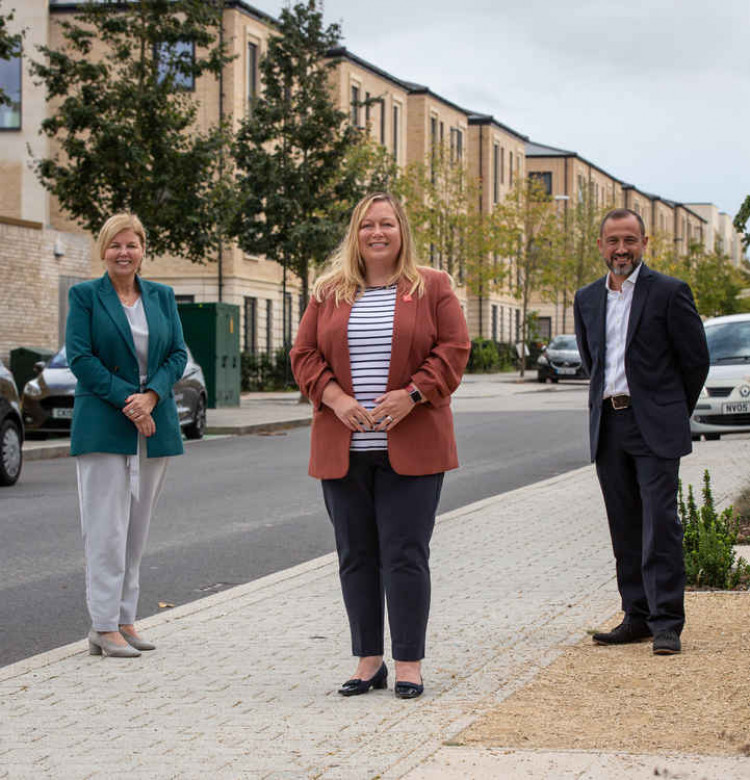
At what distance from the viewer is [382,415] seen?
5.39m

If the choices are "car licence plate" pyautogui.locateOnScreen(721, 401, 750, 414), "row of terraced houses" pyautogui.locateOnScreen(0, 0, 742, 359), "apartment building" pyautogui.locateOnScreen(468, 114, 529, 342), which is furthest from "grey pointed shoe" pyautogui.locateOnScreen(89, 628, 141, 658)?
"apartment building" pyautogui.locateOnScreen(468, 114, 529, 342)

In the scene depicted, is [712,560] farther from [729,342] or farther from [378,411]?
[729,342]

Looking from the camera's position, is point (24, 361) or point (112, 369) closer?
point (112, 369)

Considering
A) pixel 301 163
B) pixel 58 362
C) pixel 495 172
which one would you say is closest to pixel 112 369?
pixel 58 362

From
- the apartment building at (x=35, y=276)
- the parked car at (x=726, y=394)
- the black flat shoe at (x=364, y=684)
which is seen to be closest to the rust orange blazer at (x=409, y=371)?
the black flat shoe at (x=364, y=684)

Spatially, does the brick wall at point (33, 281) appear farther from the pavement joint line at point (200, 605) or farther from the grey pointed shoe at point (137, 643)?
the grey pointed shoe at point (137, 643)

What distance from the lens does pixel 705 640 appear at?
644cm

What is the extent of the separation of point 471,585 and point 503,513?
3.68 m

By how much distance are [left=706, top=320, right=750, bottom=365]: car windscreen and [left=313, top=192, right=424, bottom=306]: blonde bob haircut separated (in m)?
15.2

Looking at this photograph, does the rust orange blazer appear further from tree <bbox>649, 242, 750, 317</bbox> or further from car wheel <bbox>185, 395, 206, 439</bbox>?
tree <bbox>649, 242, 750, 317</bbox>

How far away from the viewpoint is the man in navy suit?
20.7 feet

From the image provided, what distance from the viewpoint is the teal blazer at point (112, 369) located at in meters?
6.55

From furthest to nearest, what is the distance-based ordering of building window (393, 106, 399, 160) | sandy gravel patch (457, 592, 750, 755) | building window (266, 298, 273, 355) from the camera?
building window (393, 106, 399, 160) → building window (266, 298, 273, 355) → sandy gravel patch (457, 592, 750, 755)

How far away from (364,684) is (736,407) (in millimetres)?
14984
